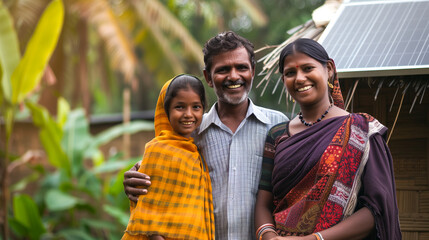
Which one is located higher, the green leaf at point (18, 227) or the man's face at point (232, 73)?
the man's face at point (232, 73)

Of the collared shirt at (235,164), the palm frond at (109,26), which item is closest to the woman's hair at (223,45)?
the collared shirt at (235,164)

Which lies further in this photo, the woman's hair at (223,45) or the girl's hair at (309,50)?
the woman's hair at (223,45)

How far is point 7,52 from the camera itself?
7410mm

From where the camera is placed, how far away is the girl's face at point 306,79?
2555mm

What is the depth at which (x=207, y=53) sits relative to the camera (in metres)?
2.91

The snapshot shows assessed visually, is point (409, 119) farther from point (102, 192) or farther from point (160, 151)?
point (102, 192)

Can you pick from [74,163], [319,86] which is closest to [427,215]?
[319,86]

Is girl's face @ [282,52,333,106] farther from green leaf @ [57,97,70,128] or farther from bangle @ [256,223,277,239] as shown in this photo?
green leaf @ [57,97,70,128]

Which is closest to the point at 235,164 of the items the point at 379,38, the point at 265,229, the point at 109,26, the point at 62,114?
the point at 265,229

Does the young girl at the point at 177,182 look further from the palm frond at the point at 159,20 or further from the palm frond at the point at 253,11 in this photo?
the palm frond at the point at 253,11

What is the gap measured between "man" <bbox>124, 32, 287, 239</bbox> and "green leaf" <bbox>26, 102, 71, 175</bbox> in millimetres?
5770

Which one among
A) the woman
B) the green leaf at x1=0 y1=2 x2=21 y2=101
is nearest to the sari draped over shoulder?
the woman

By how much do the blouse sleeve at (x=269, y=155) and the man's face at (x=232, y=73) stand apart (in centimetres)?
23

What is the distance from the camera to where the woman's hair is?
285cm
